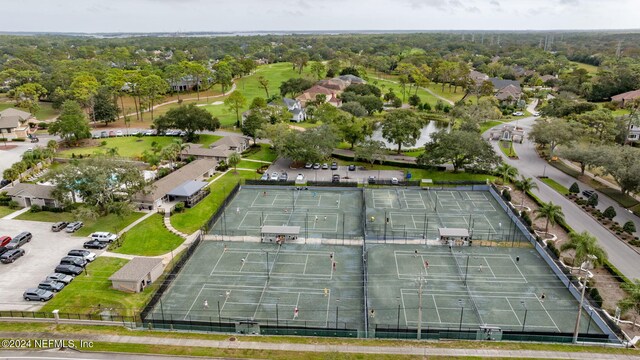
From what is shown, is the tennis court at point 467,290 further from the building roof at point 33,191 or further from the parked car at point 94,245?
the building roof at point 33,191

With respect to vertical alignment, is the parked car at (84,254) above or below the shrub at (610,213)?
below

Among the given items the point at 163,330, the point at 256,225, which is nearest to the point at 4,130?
the point at 256,225

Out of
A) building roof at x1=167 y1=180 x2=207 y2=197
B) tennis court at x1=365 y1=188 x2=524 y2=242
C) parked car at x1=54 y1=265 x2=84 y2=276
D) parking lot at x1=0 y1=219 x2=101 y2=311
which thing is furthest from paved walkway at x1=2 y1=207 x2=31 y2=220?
tennis court at x1=365 y1=188 x2=524 y2=242

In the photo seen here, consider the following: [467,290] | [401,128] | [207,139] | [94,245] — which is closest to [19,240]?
[94,245]

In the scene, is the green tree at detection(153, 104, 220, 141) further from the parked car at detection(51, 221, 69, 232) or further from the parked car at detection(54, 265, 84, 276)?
the parked car at detection(54, 265, 84, 276)

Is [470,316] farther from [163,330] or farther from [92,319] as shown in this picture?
[92,319]

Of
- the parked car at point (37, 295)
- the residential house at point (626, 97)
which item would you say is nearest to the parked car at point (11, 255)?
the parked car at point (37, 295)

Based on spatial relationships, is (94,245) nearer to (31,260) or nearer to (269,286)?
(31,260)

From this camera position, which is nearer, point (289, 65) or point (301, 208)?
point (301, 208)
